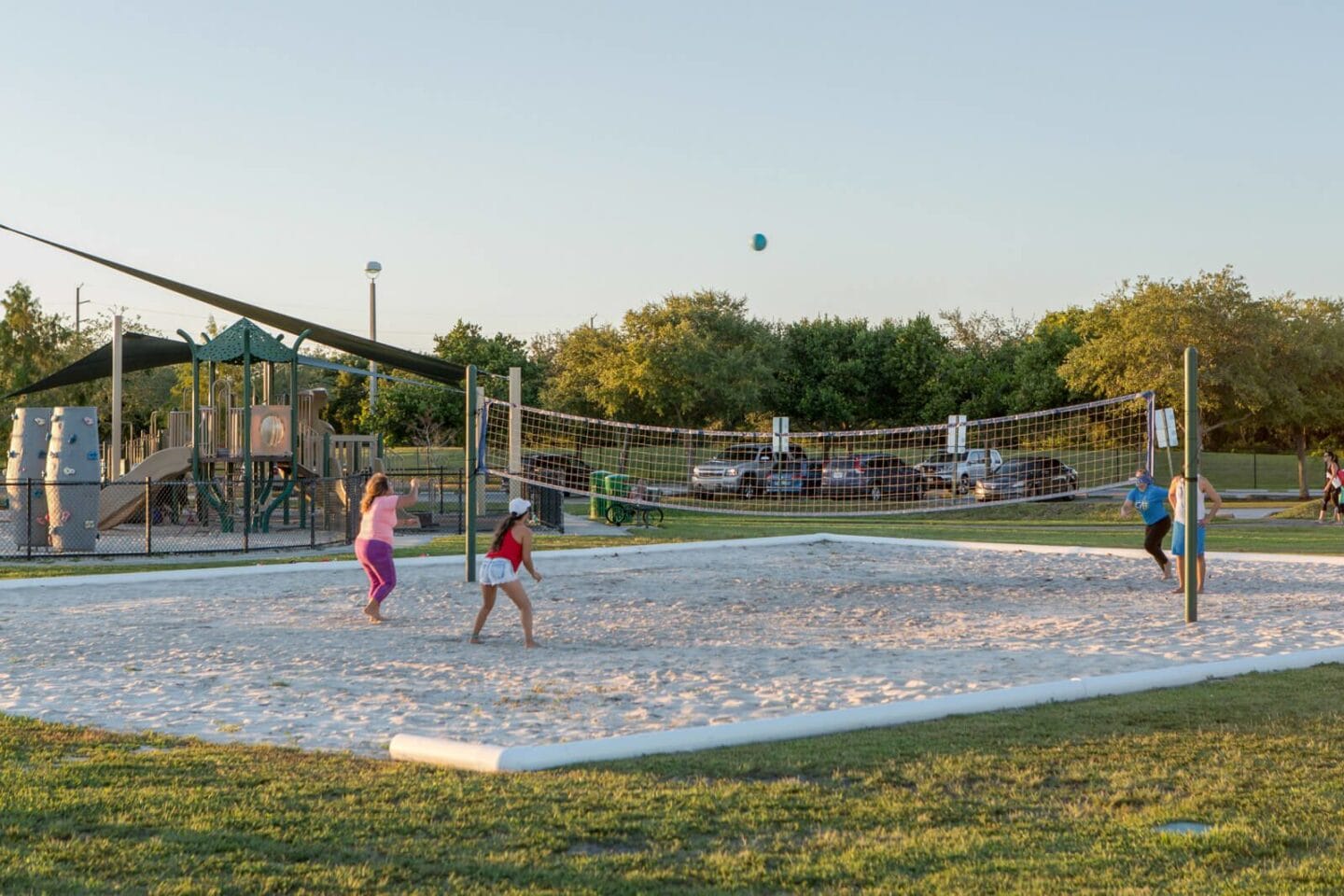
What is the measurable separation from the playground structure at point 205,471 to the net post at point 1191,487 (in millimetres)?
12621

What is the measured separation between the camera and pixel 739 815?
5770mm

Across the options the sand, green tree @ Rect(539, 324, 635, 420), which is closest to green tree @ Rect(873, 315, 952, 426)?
green tree @ Rect(539, 324, 635, 420)

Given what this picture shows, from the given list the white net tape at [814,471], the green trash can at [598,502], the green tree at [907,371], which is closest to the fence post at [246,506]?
the white net tape at [814,471]

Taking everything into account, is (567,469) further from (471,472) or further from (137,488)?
(471,472)

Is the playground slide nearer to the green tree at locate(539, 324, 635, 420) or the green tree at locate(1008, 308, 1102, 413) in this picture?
the green tree at locate(539, 324, 635, 420)

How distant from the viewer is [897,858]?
5094mm

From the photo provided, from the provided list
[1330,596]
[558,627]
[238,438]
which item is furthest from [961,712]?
[238,438]

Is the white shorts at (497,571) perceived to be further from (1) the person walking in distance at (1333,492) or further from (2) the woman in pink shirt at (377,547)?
(1) the person walking in distance at (1333,492)

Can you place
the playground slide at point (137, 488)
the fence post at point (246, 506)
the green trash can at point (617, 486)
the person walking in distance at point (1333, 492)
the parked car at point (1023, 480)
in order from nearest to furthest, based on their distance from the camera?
1. the fence post at point (246, 506)
2. the playground slide at point (137, 488)
3. the green trash can at point (617, 486)
4. the person walking in distance at point (1333, 492)
5. the parked car at point (1023, 480)

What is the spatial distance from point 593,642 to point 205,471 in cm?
1702

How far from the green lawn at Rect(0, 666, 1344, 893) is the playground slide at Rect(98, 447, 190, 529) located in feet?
62.9

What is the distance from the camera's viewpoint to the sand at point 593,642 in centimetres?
866

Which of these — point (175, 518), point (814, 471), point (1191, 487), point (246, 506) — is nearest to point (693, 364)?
point (814, 471)

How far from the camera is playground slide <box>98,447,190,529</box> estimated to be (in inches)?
1013
